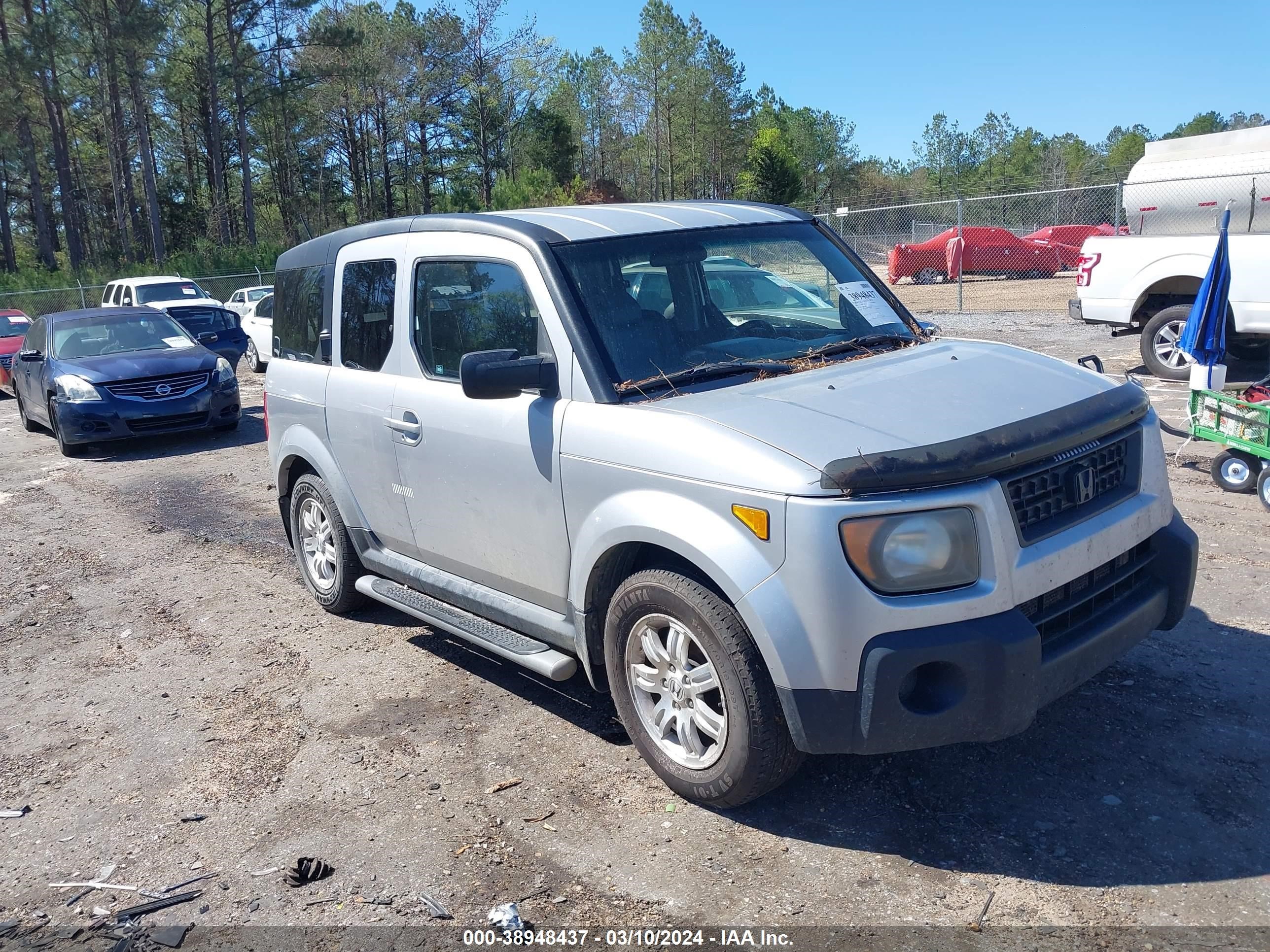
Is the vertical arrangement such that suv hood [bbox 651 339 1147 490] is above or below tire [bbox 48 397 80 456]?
above

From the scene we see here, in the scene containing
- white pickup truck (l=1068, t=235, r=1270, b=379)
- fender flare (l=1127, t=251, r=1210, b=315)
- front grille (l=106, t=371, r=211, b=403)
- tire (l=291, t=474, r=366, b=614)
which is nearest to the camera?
tire (l=291, t=474, r=366, b=614)

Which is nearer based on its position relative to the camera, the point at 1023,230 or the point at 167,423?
the point at 167,423

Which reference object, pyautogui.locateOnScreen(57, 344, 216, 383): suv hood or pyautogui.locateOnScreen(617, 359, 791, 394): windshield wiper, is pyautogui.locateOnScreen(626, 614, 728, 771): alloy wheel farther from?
pyautogui.locateOnScreen(57, 344, 216, 383): suv hood

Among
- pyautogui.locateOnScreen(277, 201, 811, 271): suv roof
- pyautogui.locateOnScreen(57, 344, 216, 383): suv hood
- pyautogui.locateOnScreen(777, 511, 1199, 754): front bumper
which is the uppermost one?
pyautogui.locateOnScreen(277, 201, 811, 271): suv roof

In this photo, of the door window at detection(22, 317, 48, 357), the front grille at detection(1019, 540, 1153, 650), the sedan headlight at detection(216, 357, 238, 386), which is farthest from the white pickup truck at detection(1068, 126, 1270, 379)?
the door window at detection(22, 317, 48, 357)

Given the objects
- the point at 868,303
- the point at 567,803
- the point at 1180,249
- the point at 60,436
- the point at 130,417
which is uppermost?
the point at 1180,249

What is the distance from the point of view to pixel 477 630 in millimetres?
4430

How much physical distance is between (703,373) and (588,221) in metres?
0.97

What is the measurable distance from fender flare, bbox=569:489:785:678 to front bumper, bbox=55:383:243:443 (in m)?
9.66

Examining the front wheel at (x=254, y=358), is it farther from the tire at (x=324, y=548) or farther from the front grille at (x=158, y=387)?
the tire at (x=324, y=548)

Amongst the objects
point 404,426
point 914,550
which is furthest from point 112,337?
point 914,550

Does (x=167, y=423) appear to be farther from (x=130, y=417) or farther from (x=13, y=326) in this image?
(x=13, y=326)

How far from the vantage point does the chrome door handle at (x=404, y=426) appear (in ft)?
15.1

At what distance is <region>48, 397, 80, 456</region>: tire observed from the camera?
1188cm
